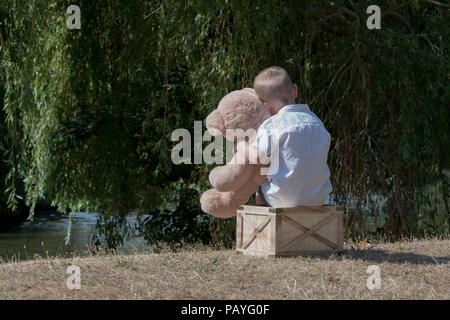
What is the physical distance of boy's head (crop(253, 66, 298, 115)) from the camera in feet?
14.6

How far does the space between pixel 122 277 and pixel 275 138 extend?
132cm

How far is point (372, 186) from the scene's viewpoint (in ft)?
21.4

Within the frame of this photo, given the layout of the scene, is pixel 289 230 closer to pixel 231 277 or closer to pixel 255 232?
pixel 255 232

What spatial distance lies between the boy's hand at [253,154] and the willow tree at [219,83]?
1.55 m

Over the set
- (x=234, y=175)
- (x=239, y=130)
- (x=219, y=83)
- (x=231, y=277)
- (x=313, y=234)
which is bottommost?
(x=231, y=277)

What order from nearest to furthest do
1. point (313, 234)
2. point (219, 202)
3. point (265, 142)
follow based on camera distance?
1. point (265, 142)
2. point (313, 234)
3. point (219, 202)

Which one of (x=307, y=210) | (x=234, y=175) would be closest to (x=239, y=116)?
(x=234, y=175)

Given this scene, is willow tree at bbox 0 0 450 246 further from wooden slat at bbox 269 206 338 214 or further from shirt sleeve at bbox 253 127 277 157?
wooden slat at bbox 269 206 338 214

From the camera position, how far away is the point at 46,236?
38.4ft

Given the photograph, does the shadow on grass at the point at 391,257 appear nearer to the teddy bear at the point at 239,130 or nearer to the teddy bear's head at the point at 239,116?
the teddy bear at the point at 239,130

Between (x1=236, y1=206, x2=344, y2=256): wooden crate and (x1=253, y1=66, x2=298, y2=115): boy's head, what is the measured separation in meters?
0.72

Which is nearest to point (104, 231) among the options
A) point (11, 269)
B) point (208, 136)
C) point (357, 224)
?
point (208, 136)

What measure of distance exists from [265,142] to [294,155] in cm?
21

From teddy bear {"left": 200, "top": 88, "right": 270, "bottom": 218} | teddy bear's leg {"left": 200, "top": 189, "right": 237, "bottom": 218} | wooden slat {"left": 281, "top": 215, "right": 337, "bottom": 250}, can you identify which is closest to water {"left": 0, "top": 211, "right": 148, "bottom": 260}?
teddy bear's leg {"left": 200, "top": 189, "right": 237, "bottom": 218}
